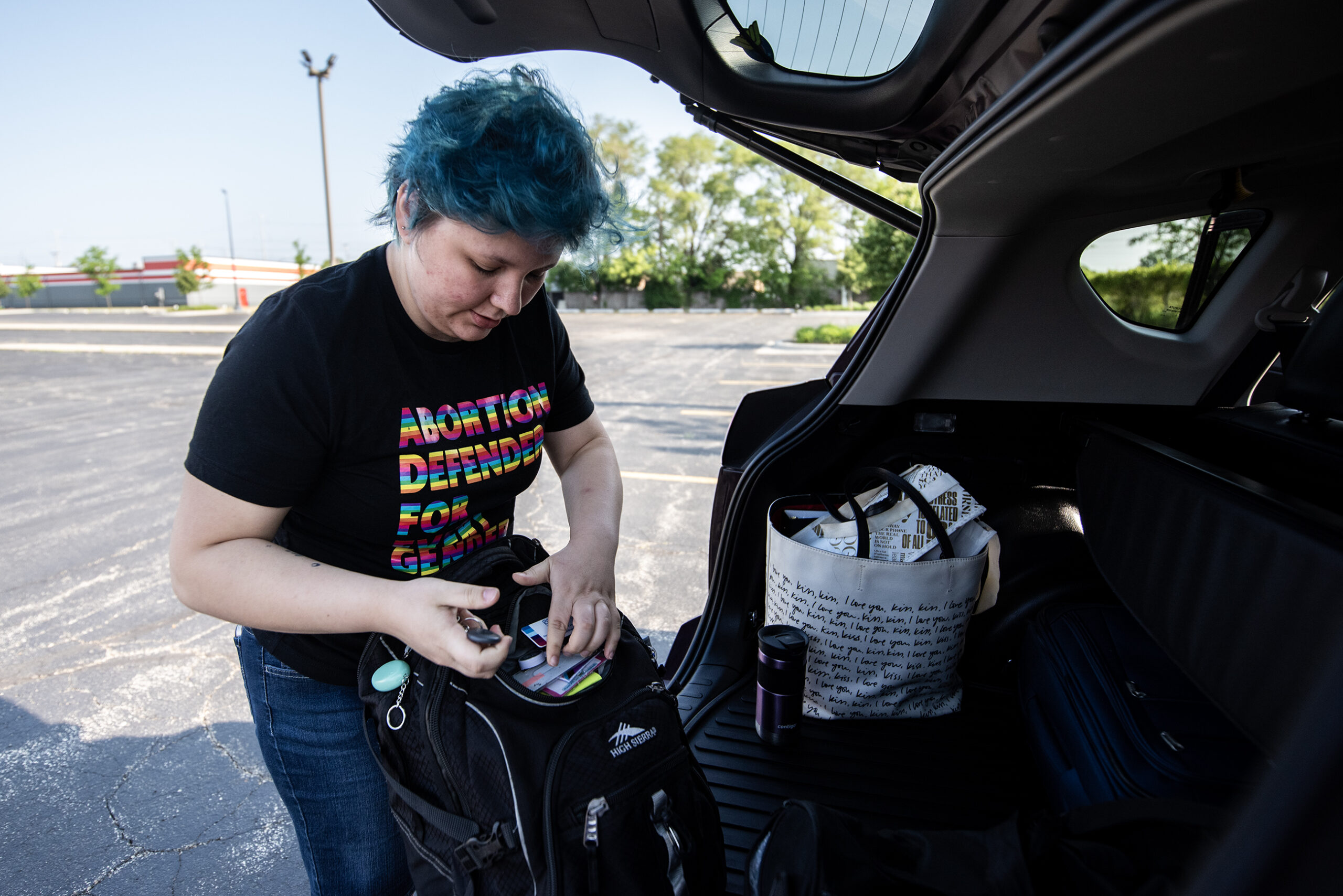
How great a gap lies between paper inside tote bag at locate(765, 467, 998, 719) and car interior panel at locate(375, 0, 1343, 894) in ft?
0.35

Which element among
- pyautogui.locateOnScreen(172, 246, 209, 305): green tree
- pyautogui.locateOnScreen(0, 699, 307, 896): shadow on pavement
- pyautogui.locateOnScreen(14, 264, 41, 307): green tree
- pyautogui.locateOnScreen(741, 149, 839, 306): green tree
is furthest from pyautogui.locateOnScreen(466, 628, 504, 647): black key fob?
pyautogui.locateOnScreen(14, 264, 41, 307): green tree

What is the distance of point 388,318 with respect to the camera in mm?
1324

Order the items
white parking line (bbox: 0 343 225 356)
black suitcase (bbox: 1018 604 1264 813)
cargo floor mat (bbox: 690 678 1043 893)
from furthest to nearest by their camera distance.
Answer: white parking line (bbox: 0 343 225 356)
cargo floor mat (bbox: 690 678 1043 893)
black suitcase (bbox: 1018 604 1264 813)

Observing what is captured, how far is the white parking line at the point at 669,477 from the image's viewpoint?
6047mm

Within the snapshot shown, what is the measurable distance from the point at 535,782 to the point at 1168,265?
7.29ft

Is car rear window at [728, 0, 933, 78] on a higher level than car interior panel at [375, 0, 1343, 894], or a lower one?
higher

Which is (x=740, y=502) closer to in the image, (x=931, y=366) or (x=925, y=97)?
(x=931, y=366)

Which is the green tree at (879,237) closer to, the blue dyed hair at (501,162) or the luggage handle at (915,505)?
the luggage handle at (915,505)

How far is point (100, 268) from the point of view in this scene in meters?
44.8

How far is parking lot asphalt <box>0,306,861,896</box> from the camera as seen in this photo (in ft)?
7.34

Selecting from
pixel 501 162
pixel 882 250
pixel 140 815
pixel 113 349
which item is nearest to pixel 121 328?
pixel 113 349

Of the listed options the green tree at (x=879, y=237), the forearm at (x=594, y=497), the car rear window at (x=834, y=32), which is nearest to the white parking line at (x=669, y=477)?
the forearm at (x=594, y=497)

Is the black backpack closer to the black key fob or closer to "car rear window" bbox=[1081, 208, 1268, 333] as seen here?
the black key fob

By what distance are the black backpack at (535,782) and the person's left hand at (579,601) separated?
2.3 inches
